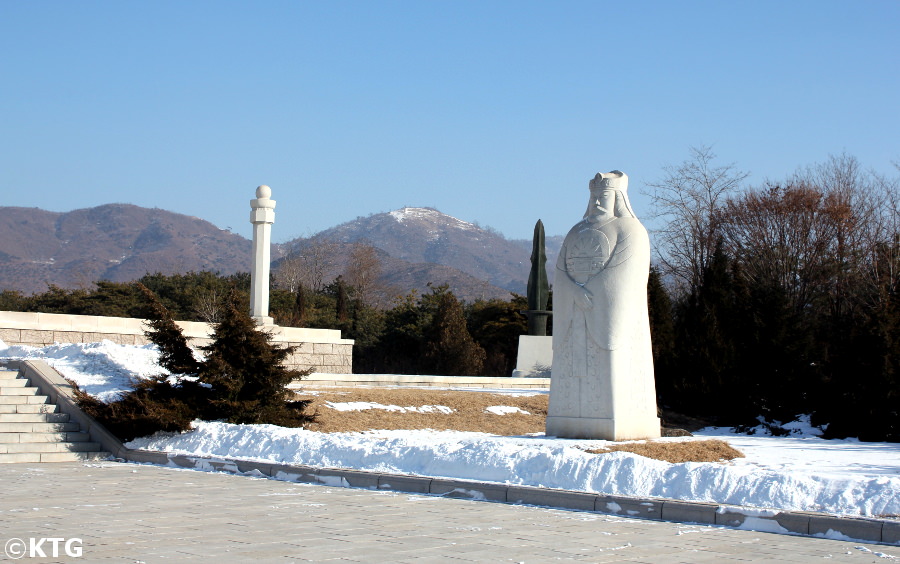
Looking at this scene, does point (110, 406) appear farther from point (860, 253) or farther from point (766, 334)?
point (860, 253)

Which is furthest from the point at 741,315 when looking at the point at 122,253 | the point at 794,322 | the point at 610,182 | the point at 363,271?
the point at 122,253

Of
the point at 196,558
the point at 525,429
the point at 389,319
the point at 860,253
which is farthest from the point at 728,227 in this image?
the point at 196,558

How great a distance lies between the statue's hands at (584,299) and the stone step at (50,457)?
7482 millimetres

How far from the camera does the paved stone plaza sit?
6895 millimetres

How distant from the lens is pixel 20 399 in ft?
50.8

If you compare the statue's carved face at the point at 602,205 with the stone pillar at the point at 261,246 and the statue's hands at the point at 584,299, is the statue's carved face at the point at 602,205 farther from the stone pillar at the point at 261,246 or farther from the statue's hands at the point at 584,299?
the stone pillar at the point at 261,246

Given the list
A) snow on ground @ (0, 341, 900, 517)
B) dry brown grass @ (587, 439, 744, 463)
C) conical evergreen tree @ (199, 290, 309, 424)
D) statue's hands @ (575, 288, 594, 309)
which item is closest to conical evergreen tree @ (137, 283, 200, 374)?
conical evergreen tree @ (199, 290, 309, 424)

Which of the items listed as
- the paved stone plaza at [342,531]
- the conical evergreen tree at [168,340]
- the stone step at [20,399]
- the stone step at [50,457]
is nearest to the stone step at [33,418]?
the stone step at [20,399]

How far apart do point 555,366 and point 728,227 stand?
30.5 m

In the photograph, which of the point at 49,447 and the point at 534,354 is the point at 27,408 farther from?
the point at 534,354

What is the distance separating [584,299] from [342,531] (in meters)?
7.41

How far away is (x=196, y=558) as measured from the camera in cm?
658

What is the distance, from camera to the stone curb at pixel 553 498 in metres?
8.09

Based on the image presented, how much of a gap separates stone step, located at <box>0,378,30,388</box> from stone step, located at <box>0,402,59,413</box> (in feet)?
2.53
